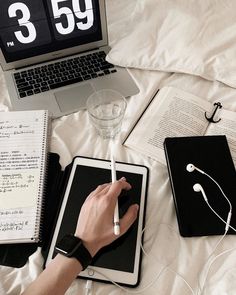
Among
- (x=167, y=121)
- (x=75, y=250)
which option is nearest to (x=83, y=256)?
(x=75, y=250)

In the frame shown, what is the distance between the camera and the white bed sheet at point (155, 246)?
19.7 inches

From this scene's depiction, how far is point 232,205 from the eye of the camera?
564mm

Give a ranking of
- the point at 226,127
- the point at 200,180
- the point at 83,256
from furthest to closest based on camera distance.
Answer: the point at 226,127
the point at 200,180
the point at 83,256

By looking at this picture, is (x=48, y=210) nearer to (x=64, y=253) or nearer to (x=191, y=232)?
(x=64, y=253)

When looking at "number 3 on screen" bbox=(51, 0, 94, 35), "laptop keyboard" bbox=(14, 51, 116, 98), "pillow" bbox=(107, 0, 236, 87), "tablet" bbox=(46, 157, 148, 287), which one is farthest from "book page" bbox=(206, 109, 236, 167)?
"number 3 on screen" bbox=(51, 0, 94, 35)

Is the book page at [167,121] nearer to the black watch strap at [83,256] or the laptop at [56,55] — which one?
the laptop at [56,55]

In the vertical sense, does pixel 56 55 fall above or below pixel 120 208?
above

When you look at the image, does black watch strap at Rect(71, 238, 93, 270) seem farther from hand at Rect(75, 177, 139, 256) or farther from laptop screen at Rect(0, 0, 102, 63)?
laptop screen at Rect(0, 0, 102, 63)

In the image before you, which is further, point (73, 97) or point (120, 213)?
point (73, 97)

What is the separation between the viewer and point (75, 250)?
48cm

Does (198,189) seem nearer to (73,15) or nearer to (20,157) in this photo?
(20,157)

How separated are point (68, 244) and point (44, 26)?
1.92ft

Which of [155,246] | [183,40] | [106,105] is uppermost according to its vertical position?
[183,40]

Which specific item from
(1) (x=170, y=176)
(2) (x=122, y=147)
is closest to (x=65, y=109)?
(2) (x=122, y=147)
